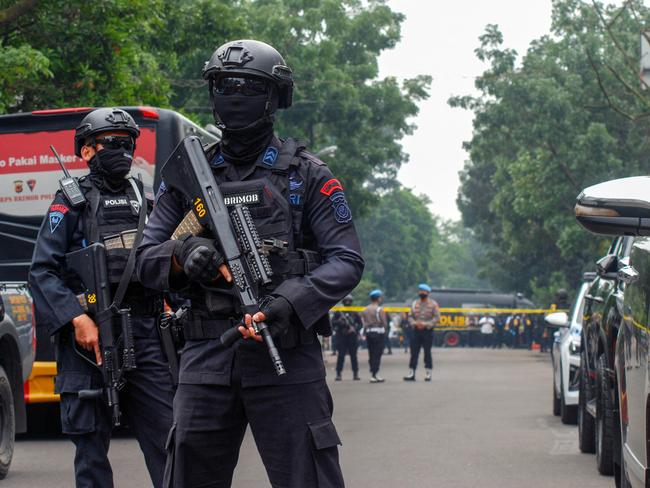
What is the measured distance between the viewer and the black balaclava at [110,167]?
6.34m

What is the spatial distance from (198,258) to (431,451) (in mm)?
7379

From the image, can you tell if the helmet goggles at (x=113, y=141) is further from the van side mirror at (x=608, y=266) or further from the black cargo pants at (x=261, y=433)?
the van side mirror at (x=608, y=266)

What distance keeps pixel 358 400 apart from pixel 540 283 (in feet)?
125

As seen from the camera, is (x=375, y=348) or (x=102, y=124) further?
(x=375, y=348)

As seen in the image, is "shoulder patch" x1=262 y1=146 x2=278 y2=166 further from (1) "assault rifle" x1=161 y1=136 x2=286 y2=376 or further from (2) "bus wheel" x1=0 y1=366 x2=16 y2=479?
(2) "bus wheel" x1=0 y1=366 x2=16 y2=479

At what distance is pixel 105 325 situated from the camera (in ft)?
20.0

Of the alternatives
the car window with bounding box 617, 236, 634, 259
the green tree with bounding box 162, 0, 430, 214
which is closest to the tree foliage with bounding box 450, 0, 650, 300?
the green tree with bounding box 162, 0, 430, 214

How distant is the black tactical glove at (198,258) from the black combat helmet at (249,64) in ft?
1.79

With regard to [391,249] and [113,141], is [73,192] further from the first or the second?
[391,249]

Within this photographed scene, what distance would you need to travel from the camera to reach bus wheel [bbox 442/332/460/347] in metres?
58.9

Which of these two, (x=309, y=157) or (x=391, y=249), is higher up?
(x=309, y=157)

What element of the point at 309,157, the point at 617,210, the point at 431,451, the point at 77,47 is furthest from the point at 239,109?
the point at 77,47

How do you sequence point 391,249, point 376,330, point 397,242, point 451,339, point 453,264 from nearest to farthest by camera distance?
point 376,330 < point 451,339 < point 391,249 < point 397,242 < point 453,264

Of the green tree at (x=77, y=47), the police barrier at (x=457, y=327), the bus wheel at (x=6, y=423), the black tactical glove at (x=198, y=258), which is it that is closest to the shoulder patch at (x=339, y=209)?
the black tactical glove at (x=198, y=258)
